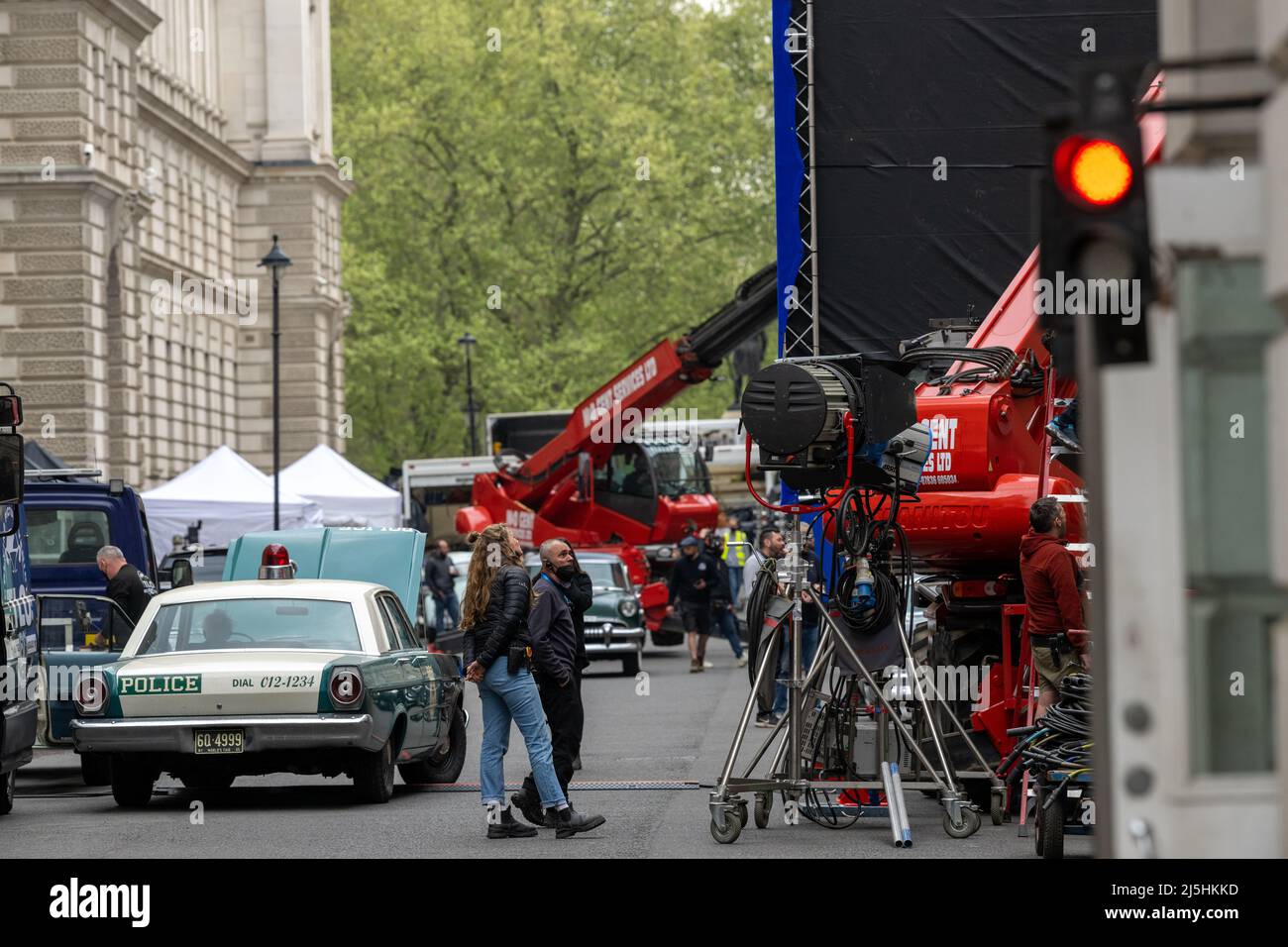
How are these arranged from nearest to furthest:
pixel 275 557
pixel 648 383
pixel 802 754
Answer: pixel 802 754 → pixel 275 557 → pixel 648 383

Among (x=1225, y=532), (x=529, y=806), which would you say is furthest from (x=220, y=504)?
(x=1225, y=532)

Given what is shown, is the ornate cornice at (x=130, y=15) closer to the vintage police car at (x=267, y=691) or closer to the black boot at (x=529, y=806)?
the vintage police car at (x=267, y=691)

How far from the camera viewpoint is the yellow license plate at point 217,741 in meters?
13.5

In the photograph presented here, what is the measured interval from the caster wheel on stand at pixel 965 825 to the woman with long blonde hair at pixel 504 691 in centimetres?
196

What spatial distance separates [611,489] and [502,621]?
2539 centimetres

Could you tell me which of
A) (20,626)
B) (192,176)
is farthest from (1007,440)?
(192,176)

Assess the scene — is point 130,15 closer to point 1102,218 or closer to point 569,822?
point 569,822

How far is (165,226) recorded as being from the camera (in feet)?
166

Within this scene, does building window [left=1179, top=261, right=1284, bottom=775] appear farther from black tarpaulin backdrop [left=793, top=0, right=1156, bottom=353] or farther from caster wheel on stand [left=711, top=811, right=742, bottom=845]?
black tarpaulin backdrop [left=793, top=0, right=1156, bottom=353]

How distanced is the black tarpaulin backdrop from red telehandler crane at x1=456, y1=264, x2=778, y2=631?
10.5m

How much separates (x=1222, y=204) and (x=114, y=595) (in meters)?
15.5

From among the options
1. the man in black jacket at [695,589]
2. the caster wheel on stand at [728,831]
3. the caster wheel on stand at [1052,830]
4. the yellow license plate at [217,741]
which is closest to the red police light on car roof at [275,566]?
the yellow license plate at [217,741]

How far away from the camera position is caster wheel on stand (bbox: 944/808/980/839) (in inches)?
478

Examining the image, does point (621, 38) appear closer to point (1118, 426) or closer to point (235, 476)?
point (235, 476)
